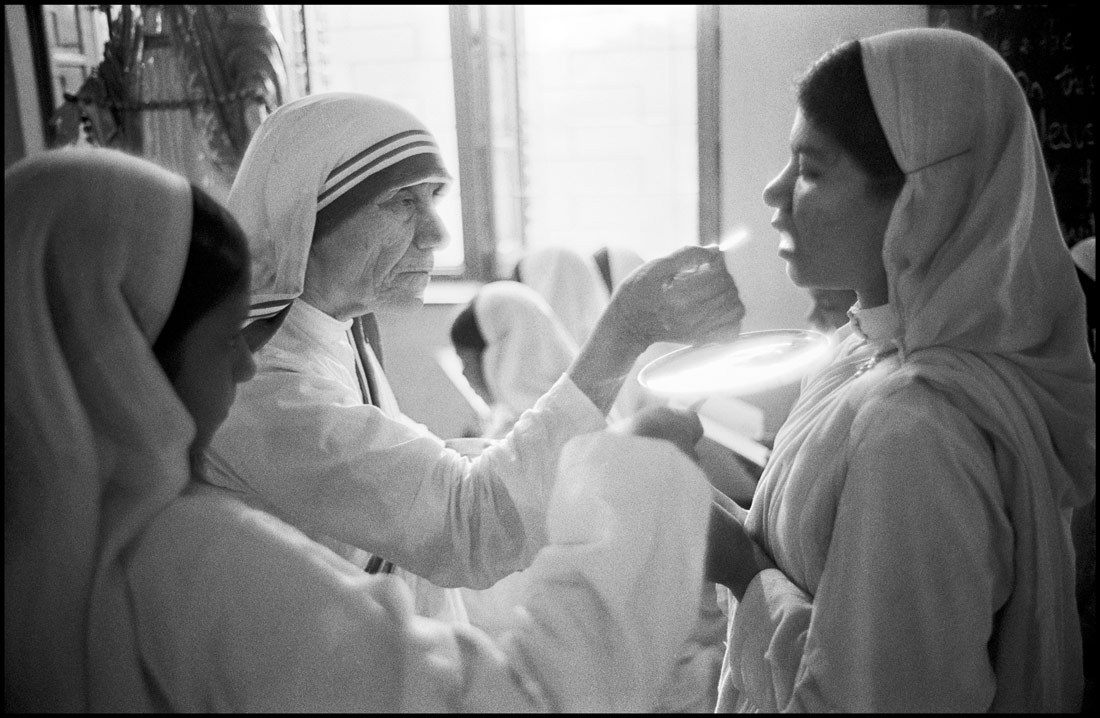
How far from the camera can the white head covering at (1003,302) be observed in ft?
2.78

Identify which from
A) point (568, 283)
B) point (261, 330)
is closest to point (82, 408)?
point (261, 330)

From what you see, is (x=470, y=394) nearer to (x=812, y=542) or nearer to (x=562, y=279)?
(x=562, y=279)

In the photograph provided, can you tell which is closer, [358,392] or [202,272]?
[202,272]

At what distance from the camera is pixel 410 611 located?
776 mm

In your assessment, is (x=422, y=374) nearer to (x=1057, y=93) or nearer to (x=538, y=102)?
(x=1057, y=93)

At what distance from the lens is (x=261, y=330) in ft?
3.65

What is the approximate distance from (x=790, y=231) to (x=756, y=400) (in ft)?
2.16

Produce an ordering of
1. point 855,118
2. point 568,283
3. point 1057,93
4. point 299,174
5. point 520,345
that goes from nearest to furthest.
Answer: point 855,118 < point 299,174 < point 1057,93 < point 520,345 < point 568,283

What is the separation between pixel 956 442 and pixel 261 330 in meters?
0.84

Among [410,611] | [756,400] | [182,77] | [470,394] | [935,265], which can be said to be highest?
[182,77]

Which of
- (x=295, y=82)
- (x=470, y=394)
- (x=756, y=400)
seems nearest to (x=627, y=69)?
(x=295, y=82)

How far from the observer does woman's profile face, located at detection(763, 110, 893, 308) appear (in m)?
0.94

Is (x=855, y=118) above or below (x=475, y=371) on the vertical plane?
above

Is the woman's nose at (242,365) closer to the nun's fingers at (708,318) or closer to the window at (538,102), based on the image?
the nun's fingers at (708,318)
